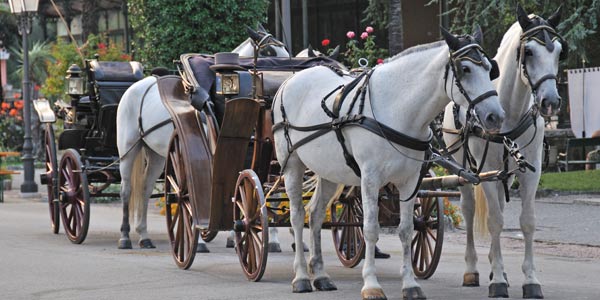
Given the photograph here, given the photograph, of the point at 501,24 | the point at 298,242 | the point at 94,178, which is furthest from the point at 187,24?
the point at 298,242

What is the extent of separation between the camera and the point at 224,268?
36.2 feet

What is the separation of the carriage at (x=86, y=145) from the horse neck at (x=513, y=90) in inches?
242

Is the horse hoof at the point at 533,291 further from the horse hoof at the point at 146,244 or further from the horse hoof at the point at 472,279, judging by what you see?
the horse hoof at the point at 146,244

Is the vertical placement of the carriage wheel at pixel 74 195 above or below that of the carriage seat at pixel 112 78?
below

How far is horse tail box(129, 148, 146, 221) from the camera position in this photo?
13.3m

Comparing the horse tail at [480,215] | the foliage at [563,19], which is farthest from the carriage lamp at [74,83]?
the foliage at [563,19]

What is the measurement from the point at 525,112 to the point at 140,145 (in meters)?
5.65

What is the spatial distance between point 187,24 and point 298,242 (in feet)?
30.1

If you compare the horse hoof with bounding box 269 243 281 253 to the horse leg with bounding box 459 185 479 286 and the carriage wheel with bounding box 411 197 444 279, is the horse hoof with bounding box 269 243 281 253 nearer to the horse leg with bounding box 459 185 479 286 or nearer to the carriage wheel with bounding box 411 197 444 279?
the carriage wheel with bounding box 411 197 444 279

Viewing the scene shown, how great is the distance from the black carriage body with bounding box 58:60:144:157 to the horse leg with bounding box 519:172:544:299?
6556 millimetres

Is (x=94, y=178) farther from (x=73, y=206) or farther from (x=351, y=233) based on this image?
(x=351, y=233)

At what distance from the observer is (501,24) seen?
2264 centimetres

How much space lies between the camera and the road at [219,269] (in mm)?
9227

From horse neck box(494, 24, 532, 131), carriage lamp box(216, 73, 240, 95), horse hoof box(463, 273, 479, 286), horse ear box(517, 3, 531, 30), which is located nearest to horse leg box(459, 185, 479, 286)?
horse hoof box(463, 273, 479, 286)
